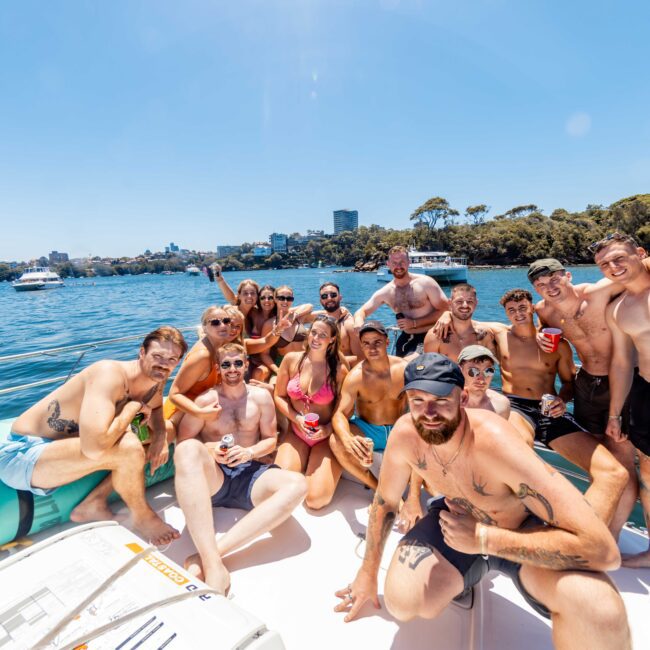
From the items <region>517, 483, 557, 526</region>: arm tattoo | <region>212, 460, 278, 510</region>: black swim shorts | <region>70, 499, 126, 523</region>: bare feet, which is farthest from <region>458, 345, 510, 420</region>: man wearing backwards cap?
<region>70, 499, 126, 523</region>: bare feet

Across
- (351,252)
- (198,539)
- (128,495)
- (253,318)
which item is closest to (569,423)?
(198,539)

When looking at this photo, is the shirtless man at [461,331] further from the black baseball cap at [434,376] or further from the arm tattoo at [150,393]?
the arm tattoo at [150,393]

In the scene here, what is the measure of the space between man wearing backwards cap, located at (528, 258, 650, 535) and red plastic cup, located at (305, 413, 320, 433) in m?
1.89

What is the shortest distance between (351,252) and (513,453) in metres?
89.9

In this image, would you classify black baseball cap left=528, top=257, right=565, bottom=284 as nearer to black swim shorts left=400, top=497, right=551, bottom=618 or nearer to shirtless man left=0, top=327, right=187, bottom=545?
black swim shorts left=400, top=497, right=551, bottom=618

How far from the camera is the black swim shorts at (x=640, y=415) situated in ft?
7.15

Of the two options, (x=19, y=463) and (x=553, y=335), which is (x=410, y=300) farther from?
(x=19, y=463)

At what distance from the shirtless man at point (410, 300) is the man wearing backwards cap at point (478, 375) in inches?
83.4

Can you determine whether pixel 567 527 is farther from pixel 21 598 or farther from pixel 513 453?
pixel 21 598

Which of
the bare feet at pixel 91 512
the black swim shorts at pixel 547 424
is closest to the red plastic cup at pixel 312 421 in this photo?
the bare feet at pixel 91 512

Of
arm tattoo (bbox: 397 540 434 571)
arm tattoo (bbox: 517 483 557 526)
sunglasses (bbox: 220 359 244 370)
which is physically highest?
sunglasses (bbox: 220 359 244 370)

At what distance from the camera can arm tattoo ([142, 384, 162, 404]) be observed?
7.74 ft

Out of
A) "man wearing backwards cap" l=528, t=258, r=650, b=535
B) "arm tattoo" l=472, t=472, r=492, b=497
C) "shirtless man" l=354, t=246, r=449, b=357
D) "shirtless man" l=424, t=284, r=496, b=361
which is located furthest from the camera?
"shirtless man" l=354, t=246, r=449, b=357

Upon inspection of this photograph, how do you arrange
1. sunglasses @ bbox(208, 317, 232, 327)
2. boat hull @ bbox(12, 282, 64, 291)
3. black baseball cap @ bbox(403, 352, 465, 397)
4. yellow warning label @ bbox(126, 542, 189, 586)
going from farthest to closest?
boat hull @ bbox(12, 282, 64, 291), sunglasses @ bbox(208, 317, 232, 327), black baseball cap @ bbox(403, 352, 465, 397), yellow warning label @ bbox(126, 542, 189, 586)
